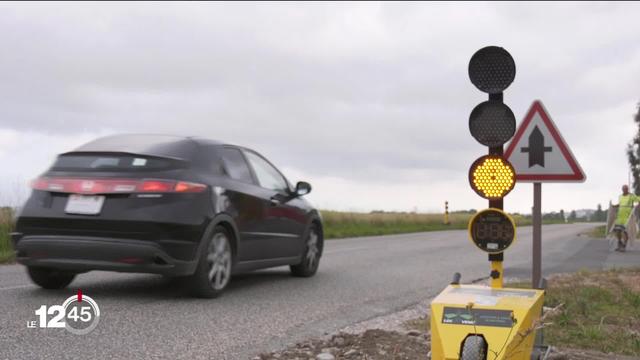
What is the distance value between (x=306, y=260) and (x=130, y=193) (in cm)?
343

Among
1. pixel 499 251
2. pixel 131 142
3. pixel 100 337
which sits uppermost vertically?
pixel 131 142

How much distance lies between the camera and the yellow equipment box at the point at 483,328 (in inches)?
151

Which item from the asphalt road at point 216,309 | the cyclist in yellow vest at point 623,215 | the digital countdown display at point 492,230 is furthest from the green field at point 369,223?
the digital countdown display at point 492,230

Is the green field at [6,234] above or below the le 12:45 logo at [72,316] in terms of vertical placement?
above

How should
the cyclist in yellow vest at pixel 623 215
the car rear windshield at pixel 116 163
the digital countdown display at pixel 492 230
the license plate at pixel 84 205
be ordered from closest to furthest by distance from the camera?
the digital countdown display at pixel 492 230 < the license plate at pixel 84 205 < the car rear windshield at pixel 116 163 < the cyclist in yellow vest at pixel 623 215

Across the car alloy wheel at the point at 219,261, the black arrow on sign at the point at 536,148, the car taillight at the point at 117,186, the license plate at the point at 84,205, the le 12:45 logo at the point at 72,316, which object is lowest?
the le 12:45 logo at the point at 72,316

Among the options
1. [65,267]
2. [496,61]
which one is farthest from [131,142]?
[496,61]

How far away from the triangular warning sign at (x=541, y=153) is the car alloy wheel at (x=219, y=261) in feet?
9.55

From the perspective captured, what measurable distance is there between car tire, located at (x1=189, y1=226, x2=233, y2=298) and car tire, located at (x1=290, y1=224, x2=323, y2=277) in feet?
7.08

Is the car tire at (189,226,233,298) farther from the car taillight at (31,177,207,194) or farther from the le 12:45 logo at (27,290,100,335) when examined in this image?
the le 12:45 logo at (27,290,100,335)

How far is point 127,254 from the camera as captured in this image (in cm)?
695

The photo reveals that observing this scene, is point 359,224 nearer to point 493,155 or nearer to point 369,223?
point 369,223

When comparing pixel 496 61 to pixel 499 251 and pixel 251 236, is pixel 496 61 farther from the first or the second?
pixel 251 236

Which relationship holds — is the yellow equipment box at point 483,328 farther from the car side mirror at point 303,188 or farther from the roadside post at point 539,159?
the car side mirror at point 303,188
